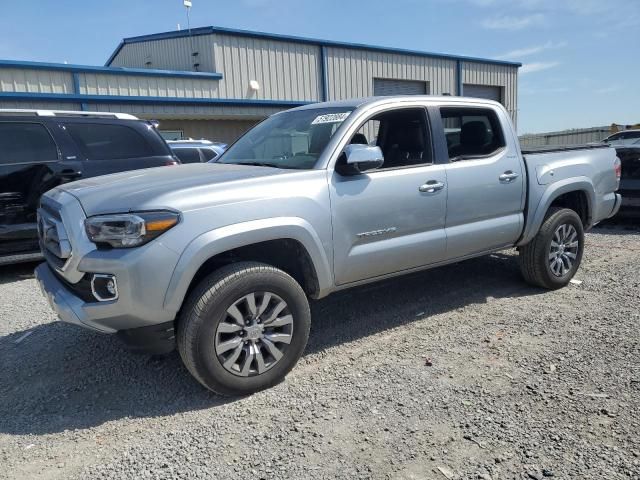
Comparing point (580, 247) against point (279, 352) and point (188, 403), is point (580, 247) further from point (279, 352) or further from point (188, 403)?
point (188, 403)

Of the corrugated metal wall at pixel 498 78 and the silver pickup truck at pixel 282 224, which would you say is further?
the corrugated metal wall at pixel 498 78

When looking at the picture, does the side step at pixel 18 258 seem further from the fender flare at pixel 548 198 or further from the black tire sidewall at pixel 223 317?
the fender flare at pixel 548 198

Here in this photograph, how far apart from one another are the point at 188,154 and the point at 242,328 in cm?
679

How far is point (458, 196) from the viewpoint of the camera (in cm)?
436

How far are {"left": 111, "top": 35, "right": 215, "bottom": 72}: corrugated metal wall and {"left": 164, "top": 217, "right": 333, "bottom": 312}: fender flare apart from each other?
15.9 meters

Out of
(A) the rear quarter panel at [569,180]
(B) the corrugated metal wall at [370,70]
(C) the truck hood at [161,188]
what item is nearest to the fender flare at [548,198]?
(A) the rear quarter panel at [569,180]

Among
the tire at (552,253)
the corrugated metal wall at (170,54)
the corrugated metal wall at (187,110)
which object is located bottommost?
the tire at (552,253)

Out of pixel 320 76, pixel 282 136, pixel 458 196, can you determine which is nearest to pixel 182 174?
pixel 282 136

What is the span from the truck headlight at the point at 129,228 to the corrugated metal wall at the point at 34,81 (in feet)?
42.8

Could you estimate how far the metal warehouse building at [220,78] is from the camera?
14258 mm

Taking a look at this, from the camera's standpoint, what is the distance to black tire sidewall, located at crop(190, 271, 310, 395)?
10.1 feet

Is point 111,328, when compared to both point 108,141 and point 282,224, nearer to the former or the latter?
point 282,224

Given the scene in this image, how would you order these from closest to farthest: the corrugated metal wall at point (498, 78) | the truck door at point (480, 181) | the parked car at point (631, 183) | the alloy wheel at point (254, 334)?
the alloy wheel at point (254, 334) → the truck door at point (480, 181) → the parked car at point (631, 183) → the corrugated metal wall at point (498, 78)

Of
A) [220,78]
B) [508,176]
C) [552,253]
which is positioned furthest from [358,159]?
[220,78]
